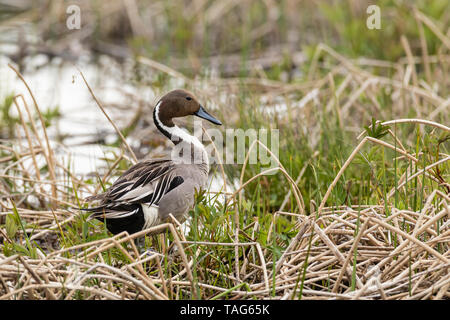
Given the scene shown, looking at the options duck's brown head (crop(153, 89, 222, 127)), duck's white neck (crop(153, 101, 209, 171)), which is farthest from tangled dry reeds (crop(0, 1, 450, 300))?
duck's brown head (crop(153, 89, 222, 127))

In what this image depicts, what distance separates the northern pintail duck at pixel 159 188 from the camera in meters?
3.18

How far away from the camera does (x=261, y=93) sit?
630cm

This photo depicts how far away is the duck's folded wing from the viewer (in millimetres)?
3152

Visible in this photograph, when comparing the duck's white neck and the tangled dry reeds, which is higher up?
the duck's white neck

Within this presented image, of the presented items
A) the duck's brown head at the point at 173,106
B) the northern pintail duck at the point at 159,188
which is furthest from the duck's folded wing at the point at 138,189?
the duck's brown head at the point at 173,106

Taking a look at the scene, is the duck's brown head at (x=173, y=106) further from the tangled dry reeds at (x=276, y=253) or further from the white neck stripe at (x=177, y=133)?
the tangled dry reeds at (x=276, y=253)

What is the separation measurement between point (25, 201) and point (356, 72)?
279 cm

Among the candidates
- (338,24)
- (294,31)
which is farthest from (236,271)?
(294,31)

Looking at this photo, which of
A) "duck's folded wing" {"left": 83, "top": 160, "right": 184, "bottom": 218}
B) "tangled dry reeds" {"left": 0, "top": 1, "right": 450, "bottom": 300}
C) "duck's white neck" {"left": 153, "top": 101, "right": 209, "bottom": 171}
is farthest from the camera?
"duck's white neck" {"left": 153, "top": 101, "right": 209, "bottom": 171}

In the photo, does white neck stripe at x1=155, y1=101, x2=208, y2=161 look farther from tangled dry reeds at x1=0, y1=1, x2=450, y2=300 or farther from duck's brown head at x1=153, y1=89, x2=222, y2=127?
tangled dry reeds at x1=0, y1=1, x2=450, y2=300

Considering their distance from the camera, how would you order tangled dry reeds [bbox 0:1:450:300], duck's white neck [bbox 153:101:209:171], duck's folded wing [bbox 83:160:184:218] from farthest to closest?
duck's white neck [bbox 153:101:209:171] < duck's folded wing [bbox 83:160:184:218] < tangled dry reeds [bbox 0:1:450:300]

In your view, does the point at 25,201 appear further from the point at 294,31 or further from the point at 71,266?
the point at 294,31
